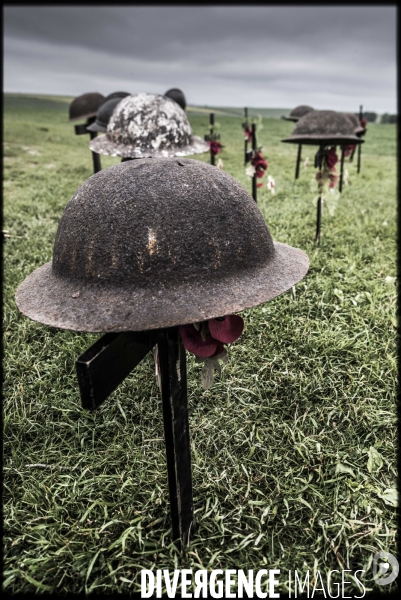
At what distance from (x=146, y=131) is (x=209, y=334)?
2.79m

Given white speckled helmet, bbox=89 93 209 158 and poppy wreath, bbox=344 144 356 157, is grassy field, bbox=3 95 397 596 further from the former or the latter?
poppy wreath, bbox=344 144 356 157

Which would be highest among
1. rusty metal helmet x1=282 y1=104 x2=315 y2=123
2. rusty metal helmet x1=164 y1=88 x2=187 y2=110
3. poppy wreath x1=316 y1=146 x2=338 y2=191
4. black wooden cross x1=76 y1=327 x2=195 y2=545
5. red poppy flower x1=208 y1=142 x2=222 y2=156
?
rusty metal helmet x1=282 y1=104 x2=315 y2=123

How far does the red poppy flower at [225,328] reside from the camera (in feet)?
4.72

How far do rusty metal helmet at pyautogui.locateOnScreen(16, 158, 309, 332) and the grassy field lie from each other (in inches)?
50.0

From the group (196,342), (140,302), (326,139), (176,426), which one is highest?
(326,139)

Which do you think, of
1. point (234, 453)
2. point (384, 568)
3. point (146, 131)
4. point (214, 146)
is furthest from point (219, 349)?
point (214, 146)

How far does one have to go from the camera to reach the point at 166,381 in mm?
1428

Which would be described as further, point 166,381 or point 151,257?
point 166,381

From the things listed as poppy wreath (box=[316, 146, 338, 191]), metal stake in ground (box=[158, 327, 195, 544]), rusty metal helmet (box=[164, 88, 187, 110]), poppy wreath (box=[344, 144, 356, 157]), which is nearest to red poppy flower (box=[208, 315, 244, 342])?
metal stake in ground (box=[158, 327, 195, 544])

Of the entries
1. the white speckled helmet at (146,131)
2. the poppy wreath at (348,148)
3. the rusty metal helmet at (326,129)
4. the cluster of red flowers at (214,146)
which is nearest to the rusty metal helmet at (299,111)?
the poppy wreath at (348,148)

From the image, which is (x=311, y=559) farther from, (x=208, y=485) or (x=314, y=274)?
(x=314, y=274)

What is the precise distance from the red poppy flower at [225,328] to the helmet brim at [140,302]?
255 mm

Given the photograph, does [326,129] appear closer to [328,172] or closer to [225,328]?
[328,172]

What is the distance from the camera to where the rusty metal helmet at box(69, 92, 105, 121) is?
6.66m
